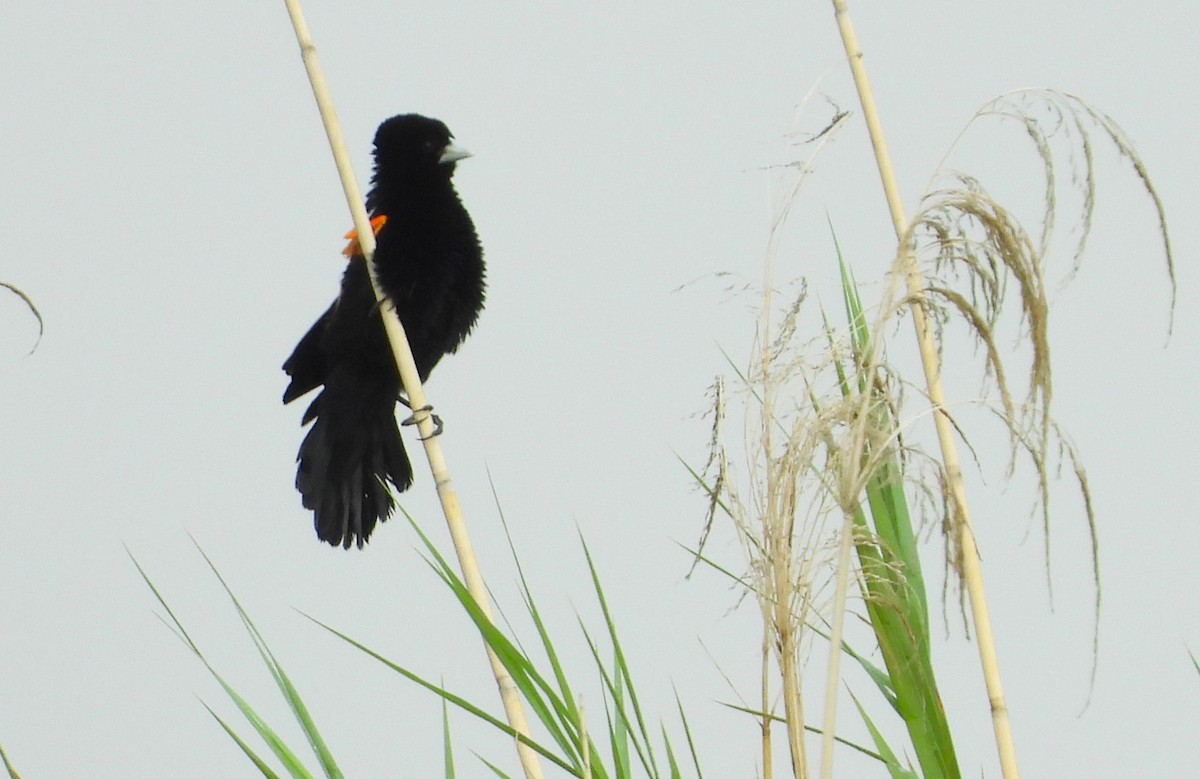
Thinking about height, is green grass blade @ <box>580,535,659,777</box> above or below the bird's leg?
below

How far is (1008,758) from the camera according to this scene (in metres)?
1.22

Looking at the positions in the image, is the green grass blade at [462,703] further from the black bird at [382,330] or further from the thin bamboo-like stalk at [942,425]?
the black bird at [382,330]

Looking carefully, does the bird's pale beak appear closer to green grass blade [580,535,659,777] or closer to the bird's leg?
the bird's leg

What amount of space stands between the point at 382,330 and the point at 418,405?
82cm

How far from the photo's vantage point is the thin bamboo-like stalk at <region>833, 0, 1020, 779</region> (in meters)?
1.23

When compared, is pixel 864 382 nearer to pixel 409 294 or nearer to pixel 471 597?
pixel 471 597

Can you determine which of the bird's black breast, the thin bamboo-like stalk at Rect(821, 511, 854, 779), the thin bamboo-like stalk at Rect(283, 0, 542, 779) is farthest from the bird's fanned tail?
the thin bamboo-like stalk at Rect(821, 511, 854, 779)

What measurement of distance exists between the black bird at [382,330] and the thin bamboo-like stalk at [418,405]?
699 mm

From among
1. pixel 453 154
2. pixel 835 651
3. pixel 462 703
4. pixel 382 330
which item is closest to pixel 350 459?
pixel 382 330

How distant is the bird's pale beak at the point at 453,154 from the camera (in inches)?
93.0

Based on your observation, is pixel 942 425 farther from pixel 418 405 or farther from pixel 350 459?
pixel 350 459

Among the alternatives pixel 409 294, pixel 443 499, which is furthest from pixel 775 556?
pixel 409 294

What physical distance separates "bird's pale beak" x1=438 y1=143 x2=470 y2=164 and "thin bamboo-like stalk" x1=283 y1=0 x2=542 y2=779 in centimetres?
82

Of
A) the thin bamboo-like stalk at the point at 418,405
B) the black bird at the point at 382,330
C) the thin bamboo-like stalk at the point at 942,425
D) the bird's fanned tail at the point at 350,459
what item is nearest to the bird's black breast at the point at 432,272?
the black bird at the point at 382,330
